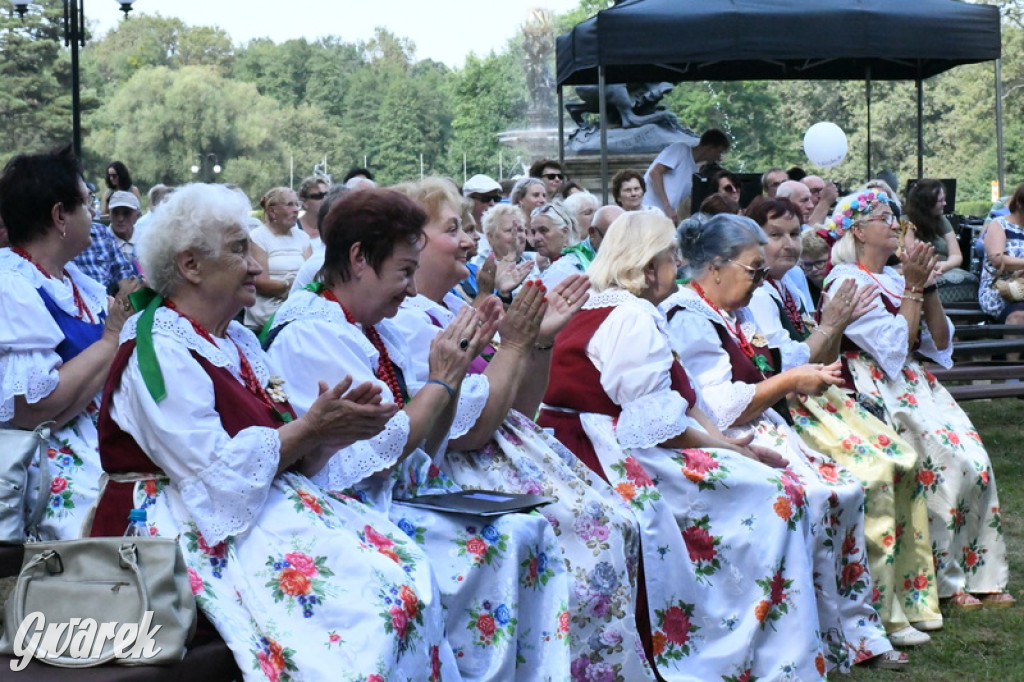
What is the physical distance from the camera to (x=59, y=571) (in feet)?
9.31

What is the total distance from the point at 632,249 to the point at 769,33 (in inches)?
278

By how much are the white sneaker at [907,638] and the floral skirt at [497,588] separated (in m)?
2.10

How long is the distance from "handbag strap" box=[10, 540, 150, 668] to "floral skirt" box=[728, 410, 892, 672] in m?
2.64

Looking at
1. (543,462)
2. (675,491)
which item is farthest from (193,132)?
(543,462)

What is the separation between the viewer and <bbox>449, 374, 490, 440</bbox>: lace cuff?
404 cm

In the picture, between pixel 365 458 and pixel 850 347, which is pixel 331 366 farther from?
pixel 850 347

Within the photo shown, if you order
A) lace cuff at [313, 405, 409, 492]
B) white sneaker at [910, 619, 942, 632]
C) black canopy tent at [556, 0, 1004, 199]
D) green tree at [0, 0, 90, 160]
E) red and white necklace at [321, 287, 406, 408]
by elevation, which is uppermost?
green tree at [0, 0, 90, 160]

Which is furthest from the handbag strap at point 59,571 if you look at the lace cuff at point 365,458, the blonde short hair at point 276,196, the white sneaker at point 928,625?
the blonde short hair at point 276,196

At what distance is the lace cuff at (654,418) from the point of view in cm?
462

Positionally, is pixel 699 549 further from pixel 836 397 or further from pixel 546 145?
pixel 546 145

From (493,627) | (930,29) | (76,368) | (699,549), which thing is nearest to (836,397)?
(699,549)

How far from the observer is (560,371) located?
482 centimetres

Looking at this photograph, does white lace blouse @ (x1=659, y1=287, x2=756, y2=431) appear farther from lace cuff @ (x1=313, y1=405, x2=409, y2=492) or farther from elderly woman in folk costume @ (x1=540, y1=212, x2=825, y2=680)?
lace cuff @ (x1=313, y1=405, x2=409, y2=492)

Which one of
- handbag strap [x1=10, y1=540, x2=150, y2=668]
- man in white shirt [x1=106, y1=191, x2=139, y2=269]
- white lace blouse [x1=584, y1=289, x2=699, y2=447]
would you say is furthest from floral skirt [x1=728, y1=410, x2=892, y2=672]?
man in white shirt [x1=106, y1=191, x2=139, y2=269]
